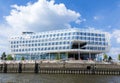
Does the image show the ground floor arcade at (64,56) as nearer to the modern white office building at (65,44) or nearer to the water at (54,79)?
the modern white office building at (65,44)

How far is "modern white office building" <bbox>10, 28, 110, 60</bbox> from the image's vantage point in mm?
137250

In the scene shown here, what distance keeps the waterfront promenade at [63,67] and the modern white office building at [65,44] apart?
29495mm

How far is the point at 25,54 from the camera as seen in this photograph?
6073 inches

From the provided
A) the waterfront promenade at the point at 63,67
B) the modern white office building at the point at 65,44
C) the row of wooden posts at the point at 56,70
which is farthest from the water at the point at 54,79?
the modern white office building at the point at 65,44

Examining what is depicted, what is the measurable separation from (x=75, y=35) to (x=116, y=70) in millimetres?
44583

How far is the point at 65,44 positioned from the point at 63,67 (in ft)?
114

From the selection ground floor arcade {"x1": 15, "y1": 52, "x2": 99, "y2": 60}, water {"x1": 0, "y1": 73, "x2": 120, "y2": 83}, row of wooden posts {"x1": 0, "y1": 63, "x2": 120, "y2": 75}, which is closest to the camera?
water {"x1": 0, "y1": 73, "x2": 120, "y2": 83}

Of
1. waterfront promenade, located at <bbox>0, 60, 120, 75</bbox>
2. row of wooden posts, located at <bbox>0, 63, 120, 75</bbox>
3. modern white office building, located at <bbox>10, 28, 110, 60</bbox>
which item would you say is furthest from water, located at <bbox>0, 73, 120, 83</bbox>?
modern white office building, located at <bbox>10, 28, 110, 60</bbox>

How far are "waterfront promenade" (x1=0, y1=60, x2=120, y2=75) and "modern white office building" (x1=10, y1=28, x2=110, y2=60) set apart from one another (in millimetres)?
29495

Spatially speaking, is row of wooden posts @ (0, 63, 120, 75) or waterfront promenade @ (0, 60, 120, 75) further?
waterfront promenade @ (0, 60, 120, 75)

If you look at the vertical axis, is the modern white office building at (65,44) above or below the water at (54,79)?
above

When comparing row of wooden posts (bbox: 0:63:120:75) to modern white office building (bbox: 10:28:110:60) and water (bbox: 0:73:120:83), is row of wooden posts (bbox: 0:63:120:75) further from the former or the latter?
modern white office building (bbox: 10:28:110:60)

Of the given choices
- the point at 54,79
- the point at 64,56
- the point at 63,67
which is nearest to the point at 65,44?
the point at 64,56

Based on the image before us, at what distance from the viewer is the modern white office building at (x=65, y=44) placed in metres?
137
